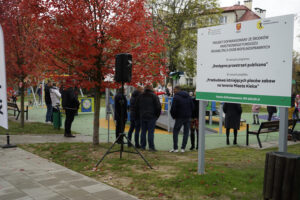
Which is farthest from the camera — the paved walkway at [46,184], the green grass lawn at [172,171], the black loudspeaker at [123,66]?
the black loudspeaker at [123,66]

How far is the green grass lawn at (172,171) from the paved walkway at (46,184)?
0.29 meters

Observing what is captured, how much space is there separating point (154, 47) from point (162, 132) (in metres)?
5.72

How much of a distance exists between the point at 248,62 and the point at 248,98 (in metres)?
0.59

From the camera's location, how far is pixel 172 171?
6137 millimetres

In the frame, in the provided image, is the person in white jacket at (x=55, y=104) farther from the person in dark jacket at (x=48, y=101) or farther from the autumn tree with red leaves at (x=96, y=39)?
the autumn tree with red leaves at (x=96, y=39)

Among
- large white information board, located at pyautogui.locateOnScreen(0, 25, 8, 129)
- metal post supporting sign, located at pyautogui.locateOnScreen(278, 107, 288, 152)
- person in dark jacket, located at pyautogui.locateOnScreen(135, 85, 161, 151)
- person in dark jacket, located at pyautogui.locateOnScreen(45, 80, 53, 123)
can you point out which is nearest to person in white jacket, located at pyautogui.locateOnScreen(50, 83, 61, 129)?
person in dark jacket, located at pyautogui.locateOnScreen(45, 80, 53, 123)

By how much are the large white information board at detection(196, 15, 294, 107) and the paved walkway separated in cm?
249

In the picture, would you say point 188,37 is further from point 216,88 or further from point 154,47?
point 216,88

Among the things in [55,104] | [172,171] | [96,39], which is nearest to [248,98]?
[172,171]

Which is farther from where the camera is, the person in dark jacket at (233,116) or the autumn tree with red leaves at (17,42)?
the autumn tree with red leaves at (17,42)

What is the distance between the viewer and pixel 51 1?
7.60m

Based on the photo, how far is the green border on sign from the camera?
14.8 feet

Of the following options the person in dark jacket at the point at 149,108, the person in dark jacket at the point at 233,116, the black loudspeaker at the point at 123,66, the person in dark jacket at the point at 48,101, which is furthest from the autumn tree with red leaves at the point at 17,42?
the person in dark jacket at the point at 233,116

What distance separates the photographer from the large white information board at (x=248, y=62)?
4.54 meters
